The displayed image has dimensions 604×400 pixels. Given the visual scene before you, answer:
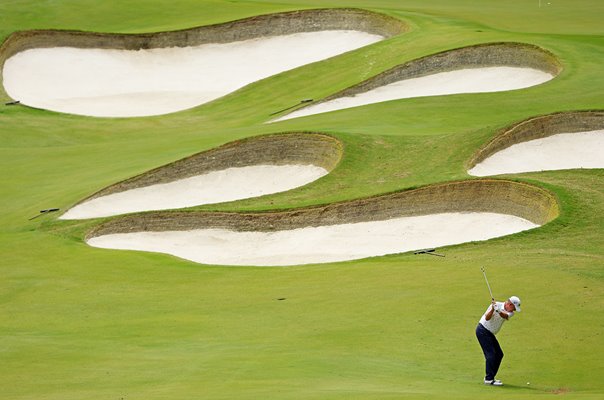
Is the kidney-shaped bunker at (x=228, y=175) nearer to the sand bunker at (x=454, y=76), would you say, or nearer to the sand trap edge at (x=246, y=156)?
the sand trap edge at (x=246, y=156)

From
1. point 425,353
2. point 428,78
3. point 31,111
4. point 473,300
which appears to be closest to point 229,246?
point 473,300

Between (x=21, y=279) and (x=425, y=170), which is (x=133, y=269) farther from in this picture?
(x=425, y=170)

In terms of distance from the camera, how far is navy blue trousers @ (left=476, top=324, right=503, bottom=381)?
739 inches

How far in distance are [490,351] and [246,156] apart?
24168mm

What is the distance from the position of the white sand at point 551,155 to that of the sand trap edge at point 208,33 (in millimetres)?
25247

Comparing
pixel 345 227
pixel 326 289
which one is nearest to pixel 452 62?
pixel 345 227

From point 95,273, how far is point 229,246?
16.8 feet

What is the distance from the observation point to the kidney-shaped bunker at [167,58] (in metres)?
61.9

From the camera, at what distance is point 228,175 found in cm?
4188

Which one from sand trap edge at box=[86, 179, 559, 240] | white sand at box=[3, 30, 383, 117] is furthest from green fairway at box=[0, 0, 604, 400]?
white sand at box=[3, 30, 383, 117]

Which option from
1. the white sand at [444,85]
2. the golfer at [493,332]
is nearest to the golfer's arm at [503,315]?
the golfer at [493,332]

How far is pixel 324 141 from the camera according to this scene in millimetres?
41156

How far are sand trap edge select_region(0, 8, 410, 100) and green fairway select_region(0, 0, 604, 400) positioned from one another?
10152 mm

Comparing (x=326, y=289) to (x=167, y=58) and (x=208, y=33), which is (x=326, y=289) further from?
(x=208, y=33)
